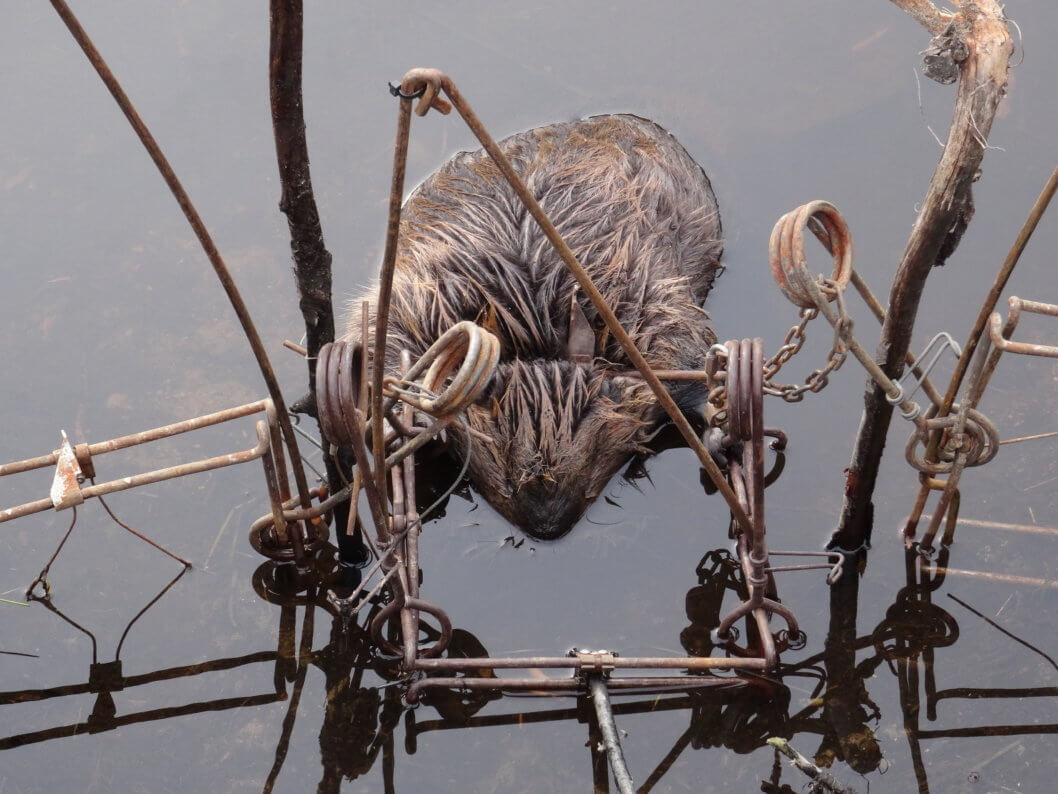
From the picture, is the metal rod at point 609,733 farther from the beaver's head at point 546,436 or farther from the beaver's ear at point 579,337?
the beaver's ear at point 579,337

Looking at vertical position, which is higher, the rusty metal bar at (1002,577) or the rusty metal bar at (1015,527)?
the rusty metal bar at (1015,527)

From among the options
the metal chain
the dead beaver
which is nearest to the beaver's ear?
the dead beaver

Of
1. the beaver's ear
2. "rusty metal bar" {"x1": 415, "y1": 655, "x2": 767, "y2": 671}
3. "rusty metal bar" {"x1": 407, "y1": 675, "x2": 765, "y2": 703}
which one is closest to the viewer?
"rusty metal bar" {"x1": 415, "y1": 655, "x2": 767, "y2": 671}

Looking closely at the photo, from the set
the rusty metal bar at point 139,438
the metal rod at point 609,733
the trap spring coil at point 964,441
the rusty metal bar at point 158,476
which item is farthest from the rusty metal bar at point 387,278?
the trap spring coil at point 964,441

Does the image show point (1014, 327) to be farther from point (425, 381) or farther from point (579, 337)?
point (425, 381)

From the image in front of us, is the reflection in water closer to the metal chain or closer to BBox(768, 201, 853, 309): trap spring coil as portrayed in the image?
the metal chain

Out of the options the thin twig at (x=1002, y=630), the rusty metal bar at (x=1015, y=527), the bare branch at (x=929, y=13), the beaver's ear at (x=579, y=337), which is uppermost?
the bare branch at (x=929, y=13)

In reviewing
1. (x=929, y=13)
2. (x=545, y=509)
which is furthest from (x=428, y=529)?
(x=929, y=13)

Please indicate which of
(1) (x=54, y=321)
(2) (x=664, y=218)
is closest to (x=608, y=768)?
(2) (x=664, y=218)

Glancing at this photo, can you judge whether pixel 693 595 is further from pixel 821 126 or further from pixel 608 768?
pixel 821 126
